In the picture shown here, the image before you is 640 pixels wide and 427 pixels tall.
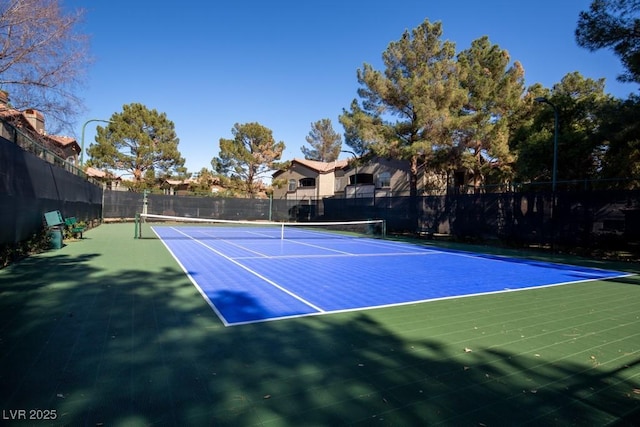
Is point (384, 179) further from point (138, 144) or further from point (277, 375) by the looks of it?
point (277, 375)

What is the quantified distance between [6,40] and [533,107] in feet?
93.4

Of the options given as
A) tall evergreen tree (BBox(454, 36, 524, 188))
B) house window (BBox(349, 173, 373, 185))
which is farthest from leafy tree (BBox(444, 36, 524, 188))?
house window (BBox(349, 173, 373, 185))

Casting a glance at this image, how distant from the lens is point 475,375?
10.9 feet

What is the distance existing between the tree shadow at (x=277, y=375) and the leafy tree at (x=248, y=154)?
34.0 m

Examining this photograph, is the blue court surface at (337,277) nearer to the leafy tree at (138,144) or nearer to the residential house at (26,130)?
the residential house at (26,130)

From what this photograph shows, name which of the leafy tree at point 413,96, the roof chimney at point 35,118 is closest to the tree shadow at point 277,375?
the roof chimney at point 35,118

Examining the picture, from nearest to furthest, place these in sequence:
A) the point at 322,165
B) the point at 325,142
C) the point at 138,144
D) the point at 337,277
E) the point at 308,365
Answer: the point at 308,365, the point at 337,277, the point at 138,144, the point at 322,165, the point at 325,142

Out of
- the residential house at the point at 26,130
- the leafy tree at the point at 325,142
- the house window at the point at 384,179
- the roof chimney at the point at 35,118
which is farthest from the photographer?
the leafy tree at the point at 325,142

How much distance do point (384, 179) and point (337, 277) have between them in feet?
87.9

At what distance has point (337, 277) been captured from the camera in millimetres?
7902

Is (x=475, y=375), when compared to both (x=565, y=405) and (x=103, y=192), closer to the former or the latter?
(x=565, y=405)

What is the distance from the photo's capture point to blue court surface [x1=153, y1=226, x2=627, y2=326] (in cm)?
560

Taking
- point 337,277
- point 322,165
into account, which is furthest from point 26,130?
point 322,165

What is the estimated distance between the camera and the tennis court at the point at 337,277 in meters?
5.60
